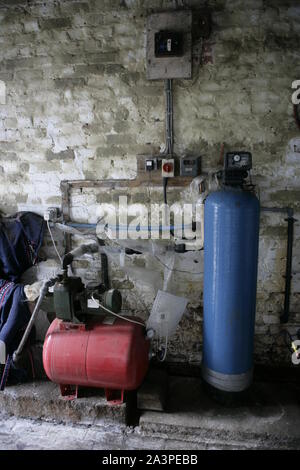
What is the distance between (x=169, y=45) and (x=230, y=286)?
1722 mm

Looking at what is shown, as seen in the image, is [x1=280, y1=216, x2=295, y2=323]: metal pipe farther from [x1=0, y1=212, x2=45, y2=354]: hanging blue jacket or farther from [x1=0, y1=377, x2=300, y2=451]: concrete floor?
[x1=0, y1=212, x2=45, y2=354]: hanging blue jacket

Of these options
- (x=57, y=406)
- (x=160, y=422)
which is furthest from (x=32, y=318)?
(x=160, y=422)

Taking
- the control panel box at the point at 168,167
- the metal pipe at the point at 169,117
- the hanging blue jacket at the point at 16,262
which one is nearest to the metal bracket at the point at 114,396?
the hanging blue jacket at the point at 16,262

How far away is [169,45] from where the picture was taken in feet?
8.32

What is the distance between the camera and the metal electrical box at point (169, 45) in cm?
254

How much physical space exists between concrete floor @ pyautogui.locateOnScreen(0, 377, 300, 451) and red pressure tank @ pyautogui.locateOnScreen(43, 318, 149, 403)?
189 millimetres

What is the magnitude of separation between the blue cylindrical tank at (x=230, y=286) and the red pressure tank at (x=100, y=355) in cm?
48

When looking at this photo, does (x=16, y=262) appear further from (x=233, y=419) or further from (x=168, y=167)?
(x=233, y=419)

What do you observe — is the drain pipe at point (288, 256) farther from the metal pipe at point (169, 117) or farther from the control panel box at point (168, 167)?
the metal pipe at point (169, 117)

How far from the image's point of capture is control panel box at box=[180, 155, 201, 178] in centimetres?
264

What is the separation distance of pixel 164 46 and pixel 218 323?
1963 mm

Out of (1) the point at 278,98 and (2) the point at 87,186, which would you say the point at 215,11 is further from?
(2) the point at 87,186
